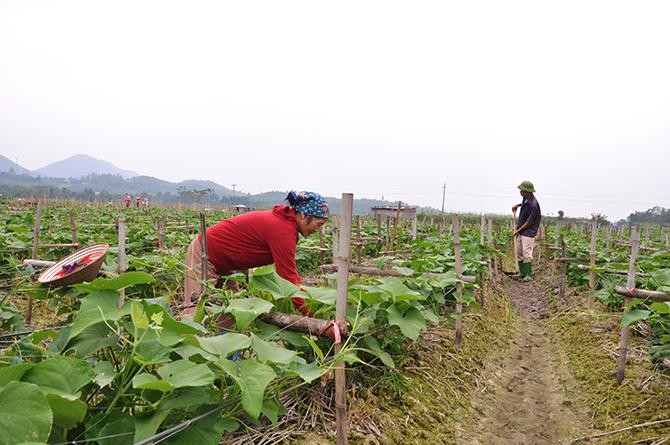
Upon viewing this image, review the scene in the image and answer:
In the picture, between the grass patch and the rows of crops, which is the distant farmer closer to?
the rows of crops

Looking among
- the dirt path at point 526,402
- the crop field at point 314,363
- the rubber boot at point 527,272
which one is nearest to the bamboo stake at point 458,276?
the crop field at point 314,363

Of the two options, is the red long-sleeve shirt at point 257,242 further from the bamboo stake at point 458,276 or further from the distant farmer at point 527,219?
the distant farmer at point 527,219

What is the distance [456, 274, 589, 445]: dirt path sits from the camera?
347 cm

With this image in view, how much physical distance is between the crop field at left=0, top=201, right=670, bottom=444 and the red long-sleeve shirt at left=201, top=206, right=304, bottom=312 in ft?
0.65

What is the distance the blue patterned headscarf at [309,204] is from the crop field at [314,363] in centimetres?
46

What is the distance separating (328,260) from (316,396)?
7301 millimetres

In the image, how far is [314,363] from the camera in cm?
227

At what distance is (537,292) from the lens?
29.9 ft

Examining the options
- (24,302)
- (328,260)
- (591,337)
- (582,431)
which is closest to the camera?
(582,431)

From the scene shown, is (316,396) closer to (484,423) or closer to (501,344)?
(484,423)

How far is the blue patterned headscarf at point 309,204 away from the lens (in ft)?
11.3

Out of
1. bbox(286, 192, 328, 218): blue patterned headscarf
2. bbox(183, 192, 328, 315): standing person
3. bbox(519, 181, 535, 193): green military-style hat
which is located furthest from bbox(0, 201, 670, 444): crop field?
bbox(519, 181, 535, 193): green military-style hat

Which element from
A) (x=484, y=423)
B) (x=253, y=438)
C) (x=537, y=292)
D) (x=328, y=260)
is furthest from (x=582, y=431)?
(x=328, y=260)

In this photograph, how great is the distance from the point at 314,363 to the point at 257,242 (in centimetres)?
154
